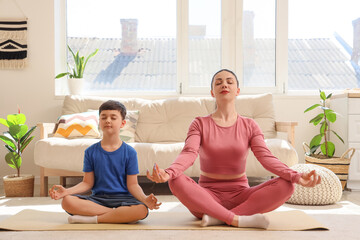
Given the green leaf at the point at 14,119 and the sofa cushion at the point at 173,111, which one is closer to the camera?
the green leaf at the point at 14,119

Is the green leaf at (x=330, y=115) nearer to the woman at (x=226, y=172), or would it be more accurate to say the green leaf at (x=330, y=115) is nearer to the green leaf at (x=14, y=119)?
the woman at (x=226, y=172)

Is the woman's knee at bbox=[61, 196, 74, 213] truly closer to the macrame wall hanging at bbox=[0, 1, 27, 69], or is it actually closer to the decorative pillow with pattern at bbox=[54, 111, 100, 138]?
the decorative pillow with pattern at bbox=[54, 111, 100, 138]

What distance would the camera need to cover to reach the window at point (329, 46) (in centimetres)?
411

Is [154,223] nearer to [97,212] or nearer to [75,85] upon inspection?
[97,212]

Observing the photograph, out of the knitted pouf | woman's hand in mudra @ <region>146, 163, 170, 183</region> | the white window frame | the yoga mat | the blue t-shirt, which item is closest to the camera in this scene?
woman's hand in mudra @ <region>146, 163, 170, 183</region>

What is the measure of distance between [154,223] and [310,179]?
31.1 inches

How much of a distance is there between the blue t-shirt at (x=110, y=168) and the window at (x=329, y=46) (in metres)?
2.67

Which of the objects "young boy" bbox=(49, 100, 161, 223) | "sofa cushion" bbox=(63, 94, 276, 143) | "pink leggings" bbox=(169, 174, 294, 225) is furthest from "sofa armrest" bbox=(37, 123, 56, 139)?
"pink leggings" bbox=(169, 174, 294, 225)

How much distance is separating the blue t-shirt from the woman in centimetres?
28

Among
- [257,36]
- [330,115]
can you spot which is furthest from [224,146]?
[257,36]

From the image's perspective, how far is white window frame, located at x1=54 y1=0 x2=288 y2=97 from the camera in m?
3.98

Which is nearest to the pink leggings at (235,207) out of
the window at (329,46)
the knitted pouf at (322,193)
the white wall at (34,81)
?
the knitted pouf at (322,193)

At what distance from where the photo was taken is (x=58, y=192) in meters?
1.75

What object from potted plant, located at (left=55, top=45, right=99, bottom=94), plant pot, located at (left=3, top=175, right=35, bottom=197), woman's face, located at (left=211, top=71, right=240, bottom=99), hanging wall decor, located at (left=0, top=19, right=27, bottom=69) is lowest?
plant pot, located at (left=3, top=175, right=35, bottom=197)
